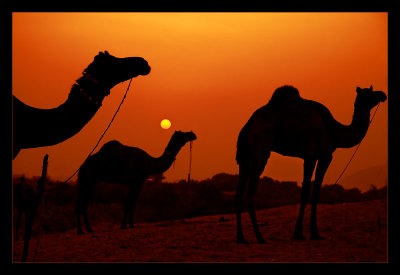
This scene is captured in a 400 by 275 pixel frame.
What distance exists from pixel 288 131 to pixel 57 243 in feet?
18.0

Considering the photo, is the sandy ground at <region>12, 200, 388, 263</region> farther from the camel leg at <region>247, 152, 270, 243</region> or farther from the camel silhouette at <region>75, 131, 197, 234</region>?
the camel silhouette at <region>75, 131, 197, 234</region>

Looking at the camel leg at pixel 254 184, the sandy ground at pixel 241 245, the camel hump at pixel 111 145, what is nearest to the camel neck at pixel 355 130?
the sandy ground at pixel 241 245

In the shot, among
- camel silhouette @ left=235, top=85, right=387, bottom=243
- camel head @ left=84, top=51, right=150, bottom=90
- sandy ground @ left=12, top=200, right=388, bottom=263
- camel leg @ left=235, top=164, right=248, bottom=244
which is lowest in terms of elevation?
sandy ground @ left=12, top=200, right=388, bottom=263

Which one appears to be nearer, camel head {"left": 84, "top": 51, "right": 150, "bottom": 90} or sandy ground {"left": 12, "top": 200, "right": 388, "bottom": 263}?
camel head {"left": 84, "top": 51, "right": 150, "bottom": 90}

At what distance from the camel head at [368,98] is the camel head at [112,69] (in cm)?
560

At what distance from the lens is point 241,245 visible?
9.41 metres

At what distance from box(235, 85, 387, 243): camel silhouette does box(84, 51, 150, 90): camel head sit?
2995mm

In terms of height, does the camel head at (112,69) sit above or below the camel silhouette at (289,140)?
above

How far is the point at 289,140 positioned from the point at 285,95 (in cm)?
94

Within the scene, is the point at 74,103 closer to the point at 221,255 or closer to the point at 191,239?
the point at 221,255

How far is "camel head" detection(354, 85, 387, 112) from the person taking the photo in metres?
11.4

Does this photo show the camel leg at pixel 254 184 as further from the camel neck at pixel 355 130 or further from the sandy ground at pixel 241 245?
the camel neck at pixel 355 130

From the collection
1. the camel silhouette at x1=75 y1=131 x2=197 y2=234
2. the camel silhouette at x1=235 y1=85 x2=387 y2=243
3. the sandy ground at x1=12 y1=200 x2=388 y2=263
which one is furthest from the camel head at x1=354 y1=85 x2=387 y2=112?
the camel silhouette at x1=75 y1=131 x2=197 y2=234

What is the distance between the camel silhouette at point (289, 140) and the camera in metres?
9.87
